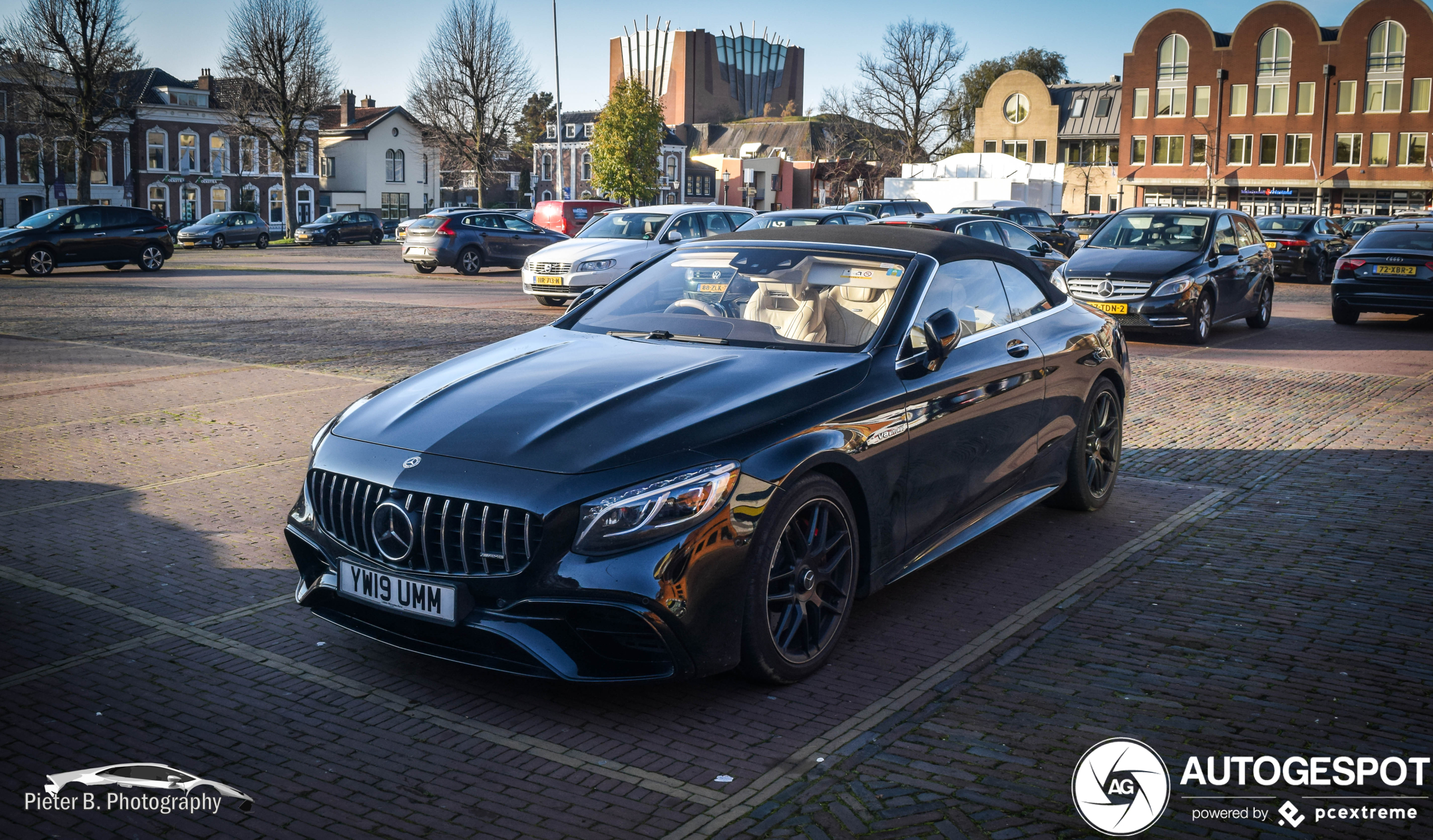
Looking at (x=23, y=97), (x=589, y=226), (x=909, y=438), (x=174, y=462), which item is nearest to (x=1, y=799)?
(x=909, y=438)

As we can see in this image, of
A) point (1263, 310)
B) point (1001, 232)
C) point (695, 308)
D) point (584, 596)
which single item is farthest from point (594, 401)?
point (1263, 310)

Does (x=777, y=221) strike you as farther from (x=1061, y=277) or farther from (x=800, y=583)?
(x=800, y=583)

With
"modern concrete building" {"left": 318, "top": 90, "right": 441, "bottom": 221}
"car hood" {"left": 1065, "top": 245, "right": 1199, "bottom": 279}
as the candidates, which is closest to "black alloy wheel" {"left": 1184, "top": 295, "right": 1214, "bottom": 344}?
"car hood" {"left": 1065, "top": 245, "right": 1199, "bottom": 279}

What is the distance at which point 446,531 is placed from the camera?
3.87m

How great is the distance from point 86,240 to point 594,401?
28481 mm

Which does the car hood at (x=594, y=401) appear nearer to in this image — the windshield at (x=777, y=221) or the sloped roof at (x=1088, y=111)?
the windshield at (x=777, y=221)

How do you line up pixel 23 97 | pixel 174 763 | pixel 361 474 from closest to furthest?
pixel 174 763, pixel 361 474, pixel 23 97

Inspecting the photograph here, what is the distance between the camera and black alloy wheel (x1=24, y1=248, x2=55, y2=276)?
1075 inches

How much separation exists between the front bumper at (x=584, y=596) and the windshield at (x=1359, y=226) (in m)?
34.9

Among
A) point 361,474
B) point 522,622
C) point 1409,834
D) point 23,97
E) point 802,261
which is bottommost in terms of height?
point 1409,834

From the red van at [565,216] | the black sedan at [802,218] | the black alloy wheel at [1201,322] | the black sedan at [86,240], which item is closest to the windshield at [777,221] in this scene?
the black sedan at [802,218]

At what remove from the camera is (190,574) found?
216 inches

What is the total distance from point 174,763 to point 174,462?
4.75 m

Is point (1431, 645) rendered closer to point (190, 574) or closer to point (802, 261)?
point (802, 261)
